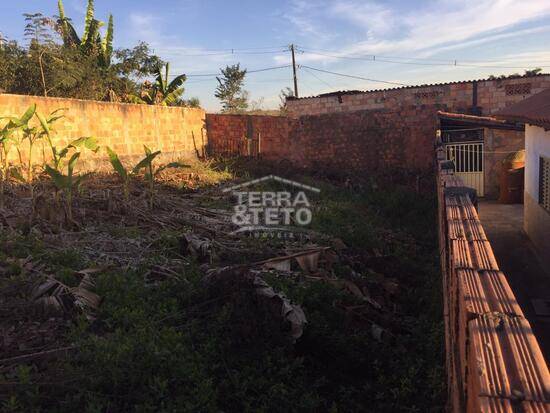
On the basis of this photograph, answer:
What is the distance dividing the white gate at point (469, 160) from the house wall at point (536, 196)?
3776 millimetres

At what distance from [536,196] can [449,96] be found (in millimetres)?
5610

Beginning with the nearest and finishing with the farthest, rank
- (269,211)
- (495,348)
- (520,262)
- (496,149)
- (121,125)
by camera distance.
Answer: (495,348)
(520,262)
(269,211)
(121,125)
(496,149)

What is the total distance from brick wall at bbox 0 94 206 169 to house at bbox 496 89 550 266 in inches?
316

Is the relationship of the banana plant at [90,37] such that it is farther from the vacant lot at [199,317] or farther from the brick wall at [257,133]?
the vacant lot at [199,317]

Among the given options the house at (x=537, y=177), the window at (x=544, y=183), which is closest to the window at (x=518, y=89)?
the house at (x=537, y=177)

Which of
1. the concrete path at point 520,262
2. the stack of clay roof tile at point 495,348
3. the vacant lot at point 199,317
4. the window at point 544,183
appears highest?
the stack of clay roof tile at point 495,348

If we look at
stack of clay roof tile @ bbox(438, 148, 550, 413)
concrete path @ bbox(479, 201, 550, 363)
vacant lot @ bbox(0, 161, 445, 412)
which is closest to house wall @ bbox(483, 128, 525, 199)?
concrete path @ bbox(479, 201, 550, 363)

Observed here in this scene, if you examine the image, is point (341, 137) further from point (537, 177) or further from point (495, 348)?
point (495, 348)

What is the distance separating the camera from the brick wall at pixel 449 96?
12078mm

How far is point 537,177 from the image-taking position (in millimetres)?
7762

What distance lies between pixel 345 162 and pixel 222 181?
4.56 m

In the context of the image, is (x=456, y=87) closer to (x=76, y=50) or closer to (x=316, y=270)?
(x=316, y=270)

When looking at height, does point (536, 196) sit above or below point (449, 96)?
below

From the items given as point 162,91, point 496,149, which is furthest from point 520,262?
point 162,91
